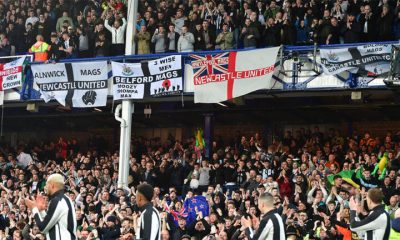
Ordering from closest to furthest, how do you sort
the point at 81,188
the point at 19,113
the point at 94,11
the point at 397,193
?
the point at 397,193
the point at 81,188
the point at 94,11
the point at 19,113

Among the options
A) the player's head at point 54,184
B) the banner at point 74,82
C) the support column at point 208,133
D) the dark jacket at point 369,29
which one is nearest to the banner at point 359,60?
the dark jacket at point 369,29

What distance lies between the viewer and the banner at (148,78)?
26041 millimetres

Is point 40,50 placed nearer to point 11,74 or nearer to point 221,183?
point 11,74

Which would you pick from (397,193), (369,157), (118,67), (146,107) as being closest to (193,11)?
(118,67)

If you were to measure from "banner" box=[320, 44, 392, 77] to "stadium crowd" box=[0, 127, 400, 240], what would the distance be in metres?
1.81

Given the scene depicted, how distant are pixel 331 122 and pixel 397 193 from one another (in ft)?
33.8

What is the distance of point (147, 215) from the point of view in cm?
1231

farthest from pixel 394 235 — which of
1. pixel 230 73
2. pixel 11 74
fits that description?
pixel 11 74

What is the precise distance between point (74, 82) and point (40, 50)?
2033mm

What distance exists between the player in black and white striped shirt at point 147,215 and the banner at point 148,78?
45.0 ft

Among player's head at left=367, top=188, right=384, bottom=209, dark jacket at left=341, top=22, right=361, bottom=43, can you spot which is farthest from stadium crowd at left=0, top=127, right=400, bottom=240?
player's head at left=367, top=188, right=384, bottom=209

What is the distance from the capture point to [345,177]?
2228cm

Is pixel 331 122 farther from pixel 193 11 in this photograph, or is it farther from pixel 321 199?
pixel 321 199

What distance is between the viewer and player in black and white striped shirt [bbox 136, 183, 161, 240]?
12.2 m
